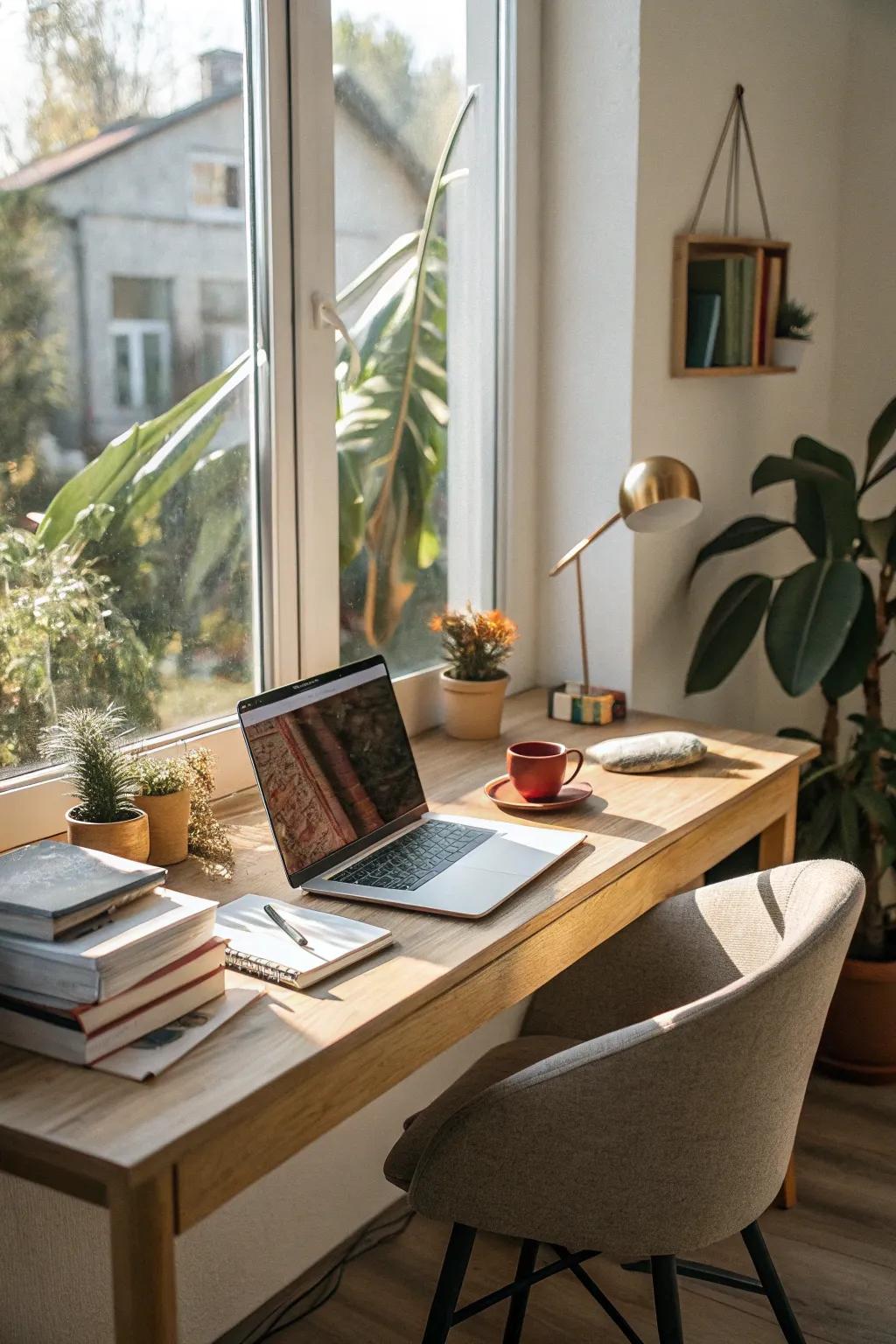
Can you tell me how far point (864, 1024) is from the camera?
288 cm

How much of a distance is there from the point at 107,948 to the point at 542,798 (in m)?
0.90

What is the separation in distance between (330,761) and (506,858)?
0.89ft

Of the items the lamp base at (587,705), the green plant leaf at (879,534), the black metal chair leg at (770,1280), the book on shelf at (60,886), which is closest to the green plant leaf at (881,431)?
the green plant leaf at (879,534)

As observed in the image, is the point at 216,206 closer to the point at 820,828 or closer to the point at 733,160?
the point at 733,160

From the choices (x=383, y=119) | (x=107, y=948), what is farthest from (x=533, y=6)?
(x=107, y=948)

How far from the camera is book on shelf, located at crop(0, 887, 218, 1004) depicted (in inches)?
50.8

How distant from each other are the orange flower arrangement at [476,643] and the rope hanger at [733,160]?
93cm

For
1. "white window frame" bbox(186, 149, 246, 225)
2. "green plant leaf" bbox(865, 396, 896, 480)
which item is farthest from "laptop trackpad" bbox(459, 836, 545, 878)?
"green plant leaf" bbox(865, 396, 896, 480)

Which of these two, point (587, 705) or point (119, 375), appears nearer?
point (119, 375)

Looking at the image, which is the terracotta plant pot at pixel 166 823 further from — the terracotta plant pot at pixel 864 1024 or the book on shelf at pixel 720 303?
the terracotta plant pot at pixel 864 1024

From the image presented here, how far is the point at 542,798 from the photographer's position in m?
2.07

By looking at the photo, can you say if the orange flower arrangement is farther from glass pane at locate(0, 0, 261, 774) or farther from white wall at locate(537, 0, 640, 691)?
glass pane at locate(0, 0, 261, 774)

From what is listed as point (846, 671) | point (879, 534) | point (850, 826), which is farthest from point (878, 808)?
point (879, 534)

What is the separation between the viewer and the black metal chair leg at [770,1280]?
5.71ft
